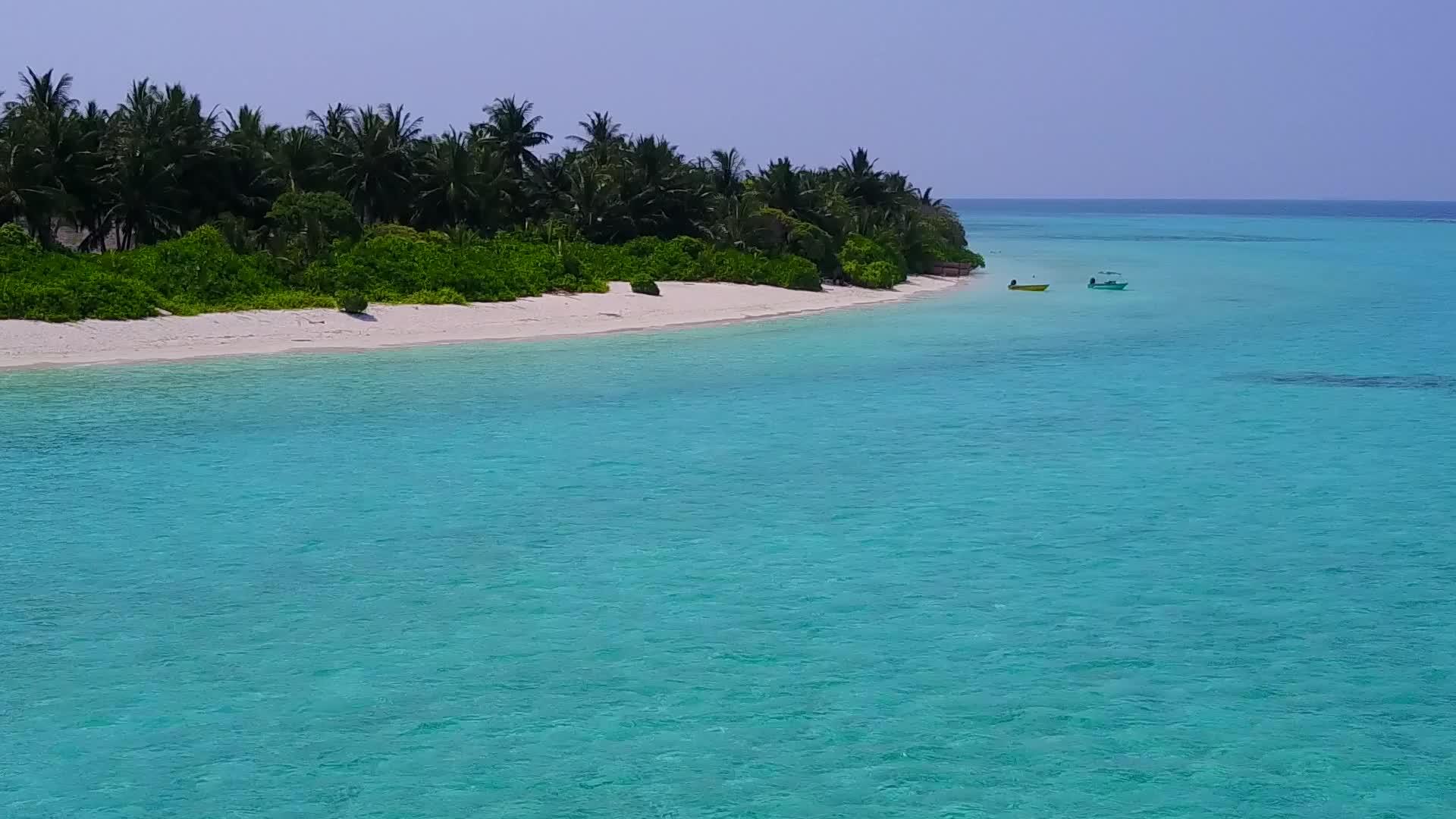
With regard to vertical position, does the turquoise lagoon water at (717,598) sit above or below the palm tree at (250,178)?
below

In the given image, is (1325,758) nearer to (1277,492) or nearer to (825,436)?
(1277,492)

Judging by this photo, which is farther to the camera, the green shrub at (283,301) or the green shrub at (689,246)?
the green shrub at (689,246)

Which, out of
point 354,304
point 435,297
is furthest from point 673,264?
point 354,304

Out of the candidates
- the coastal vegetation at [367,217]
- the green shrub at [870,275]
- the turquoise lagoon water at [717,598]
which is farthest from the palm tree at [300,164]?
the green shrub at [870,275]

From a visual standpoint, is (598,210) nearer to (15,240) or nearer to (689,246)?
(689,246)

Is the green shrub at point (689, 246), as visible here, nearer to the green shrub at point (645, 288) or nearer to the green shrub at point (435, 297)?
the green shrub at point (645, 288)

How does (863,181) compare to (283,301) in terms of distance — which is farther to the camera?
(863,181)

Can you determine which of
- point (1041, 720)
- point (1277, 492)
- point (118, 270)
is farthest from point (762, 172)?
point (1041, 720)

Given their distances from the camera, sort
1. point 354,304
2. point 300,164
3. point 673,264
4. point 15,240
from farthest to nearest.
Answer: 1. point 673,264
2. point 300,164
3. point 354,304
4. point 15,240
